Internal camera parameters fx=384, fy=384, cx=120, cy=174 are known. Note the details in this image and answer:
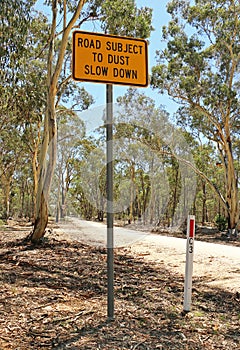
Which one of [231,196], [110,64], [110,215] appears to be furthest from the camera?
[231,196]

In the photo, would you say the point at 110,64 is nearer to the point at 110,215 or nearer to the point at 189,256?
the point at 110,215

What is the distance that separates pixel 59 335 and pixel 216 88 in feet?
49.8

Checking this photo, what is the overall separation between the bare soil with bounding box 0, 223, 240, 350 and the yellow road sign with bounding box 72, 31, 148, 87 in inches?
80.1

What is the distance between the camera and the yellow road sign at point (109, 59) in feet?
10.4

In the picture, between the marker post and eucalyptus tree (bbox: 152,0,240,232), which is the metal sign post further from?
eucalyptus tree (bbox: 152,0,240,232)

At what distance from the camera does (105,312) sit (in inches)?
139

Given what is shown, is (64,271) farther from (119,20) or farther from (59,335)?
(119,20)

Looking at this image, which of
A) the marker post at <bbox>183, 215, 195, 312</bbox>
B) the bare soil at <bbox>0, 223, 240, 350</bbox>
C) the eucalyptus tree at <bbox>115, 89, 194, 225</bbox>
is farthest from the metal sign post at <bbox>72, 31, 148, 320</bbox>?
the eucalyptus tree at <bbox>115, 89, 194, 225</bbox>

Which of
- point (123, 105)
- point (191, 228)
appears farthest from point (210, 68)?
point (191, 228)

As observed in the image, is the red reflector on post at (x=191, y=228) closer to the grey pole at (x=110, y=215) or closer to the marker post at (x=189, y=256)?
the marker post at (x=189, y=256)

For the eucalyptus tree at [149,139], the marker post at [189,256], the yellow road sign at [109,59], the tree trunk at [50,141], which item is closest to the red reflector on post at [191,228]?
the marker post at [189,256]

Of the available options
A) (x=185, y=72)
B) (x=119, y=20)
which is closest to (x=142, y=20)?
(x=119, y=20)

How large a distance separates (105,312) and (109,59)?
2262 millimetres

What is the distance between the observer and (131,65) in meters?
3.34
